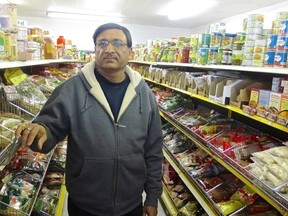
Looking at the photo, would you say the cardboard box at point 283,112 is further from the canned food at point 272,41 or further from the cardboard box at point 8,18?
the cardboard box at point 8,18

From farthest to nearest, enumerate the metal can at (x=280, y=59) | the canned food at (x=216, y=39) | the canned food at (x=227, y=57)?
the canned food at (x=216, y=39), the canned food at (x=227, y=57), the metal can at (x=280, y=59)

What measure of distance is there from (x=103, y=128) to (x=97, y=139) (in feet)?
0.23

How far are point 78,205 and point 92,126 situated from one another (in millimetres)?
513

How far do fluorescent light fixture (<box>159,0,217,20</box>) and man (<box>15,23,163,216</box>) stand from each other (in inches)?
229

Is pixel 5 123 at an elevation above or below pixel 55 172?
above

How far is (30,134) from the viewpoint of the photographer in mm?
1231

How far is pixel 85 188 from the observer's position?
5.30 ft

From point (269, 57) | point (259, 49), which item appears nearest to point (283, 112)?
point (269, 57)

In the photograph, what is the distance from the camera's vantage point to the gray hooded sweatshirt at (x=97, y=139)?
1554 mm

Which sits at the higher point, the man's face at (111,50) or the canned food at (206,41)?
the canned food at (206,41)

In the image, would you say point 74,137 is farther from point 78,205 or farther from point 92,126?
point 78,205

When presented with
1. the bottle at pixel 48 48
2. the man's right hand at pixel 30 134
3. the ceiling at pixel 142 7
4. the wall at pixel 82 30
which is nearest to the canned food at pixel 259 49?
the man's right hand at pixel 30 134

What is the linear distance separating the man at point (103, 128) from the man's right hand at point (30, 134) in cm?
13

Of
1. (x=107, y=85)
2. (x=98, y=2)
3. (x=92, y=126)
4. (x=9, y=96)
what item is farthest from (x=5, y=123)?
(x=98, y=2)
